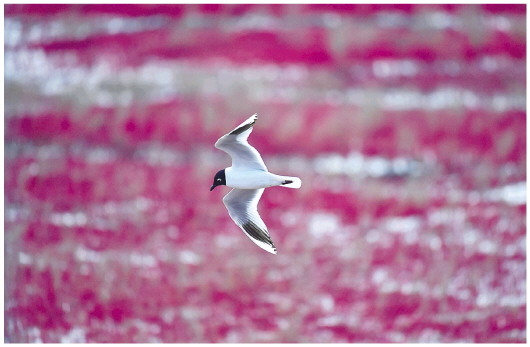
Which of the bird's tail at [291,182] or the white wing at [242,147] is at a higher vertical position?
the white wing at [242,147]

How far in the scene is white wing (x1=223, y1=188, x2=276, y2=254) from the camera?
1.08 feet

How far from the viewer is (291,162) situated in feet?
1.07

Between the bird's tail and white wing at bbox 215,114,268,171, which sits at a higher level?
white wing at bbox 215,114,268,171

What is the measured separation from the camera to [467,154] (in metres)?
0.33

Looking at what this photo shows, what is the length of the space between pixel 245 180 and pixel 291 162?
0.02 metres

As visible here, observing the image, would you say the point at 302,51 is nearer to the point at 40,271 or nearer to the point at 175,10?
the point at 175,10

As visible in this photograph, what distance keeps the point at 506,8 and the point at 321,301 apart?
0.52 ft

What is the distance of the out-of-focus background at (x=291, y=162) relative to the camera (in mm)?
325

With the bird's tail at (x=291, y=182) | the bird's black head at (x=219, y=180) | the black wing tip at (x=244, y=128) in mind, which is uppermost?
the black wing tip at (x=244, y=128)

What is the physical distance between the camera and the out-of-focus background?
12.8 inches

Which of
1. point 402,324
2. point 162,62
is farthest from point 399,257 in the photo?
point 162,62

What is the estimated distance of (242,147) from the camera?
0.33 meters

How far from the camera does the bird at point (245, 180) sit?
1.06 ft

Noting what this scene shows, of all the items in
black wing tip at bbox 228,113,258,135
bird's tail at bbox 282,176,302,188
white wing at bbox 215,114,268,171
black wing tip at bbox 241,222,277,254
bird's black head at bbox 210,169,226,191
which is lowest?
black wing tip at bbox 241,222,277,254
